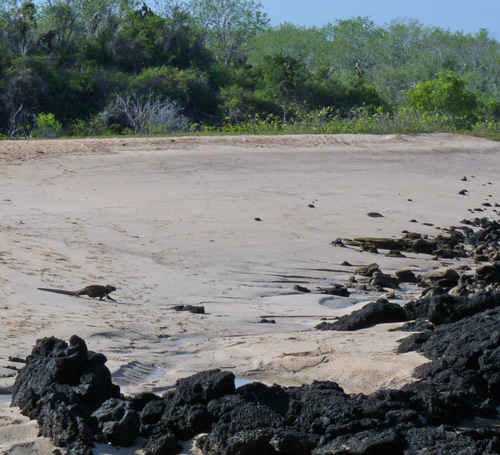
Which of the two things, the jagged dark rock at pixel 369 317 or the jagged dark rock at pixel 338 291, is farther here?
the jagged dark rock at pixel 338 291

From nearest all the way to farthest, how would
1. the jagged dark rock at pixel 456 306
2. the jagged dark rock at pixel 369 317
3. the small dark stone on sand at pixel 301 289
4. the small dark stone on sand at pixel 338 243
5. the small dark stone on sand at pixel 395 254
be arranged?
1. the jagged dark rock at pixel 456 306
2. the jagged dark rock at pixel 369 317
3. the small dark stone on sand at pixel 301 289
4. the small dark stone on sand at pixel 395 254
5. the small dark stone on sand at pixel 338 243

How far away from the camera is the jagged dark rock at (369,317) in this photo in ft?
15.1

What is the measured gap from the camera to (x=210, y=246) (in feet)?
24.2

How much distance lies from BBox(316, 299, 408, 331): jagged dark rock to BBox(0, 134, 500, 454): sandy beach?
15cm

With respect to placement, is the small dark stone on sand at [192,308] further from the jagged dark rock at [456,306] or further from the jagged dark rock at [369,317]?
the jagged dark rock at [456,306]

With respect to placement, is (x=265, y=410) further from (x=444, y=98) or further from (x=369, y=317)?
(x=444, y=98)

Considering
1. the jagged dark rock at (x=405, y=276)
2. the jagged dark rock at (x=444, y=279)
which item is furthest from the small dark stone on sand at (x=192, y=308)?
the jagged dark rock at (x=405, y=276)

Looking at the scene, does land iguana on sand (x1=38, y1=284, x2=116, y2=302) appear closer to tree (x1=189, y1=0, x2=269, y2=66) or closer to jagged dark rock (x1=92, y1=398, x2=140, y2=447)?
jagged dark rock (x1=92, y1=398, x2=140, y2=447)

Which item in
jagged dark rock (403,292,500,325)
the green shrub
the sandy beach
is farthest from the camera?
the green shrub

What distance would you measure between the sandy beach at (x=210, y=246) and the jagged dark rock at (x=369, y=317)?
0.48ft

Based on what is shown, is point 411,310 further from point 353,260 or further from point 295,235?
point 295,235

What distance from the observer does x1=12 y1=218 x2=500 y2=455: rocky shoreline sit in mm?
2771

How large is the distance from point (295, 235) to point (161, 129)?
10251 mm

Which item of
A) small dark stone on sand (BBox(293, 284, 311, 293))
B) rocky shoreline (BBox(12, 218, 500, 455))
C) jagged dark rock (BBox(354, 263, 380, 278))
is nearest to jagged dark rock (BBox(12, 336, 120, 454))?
rocky shoreline (BBox(12, 218, 500, 455))
